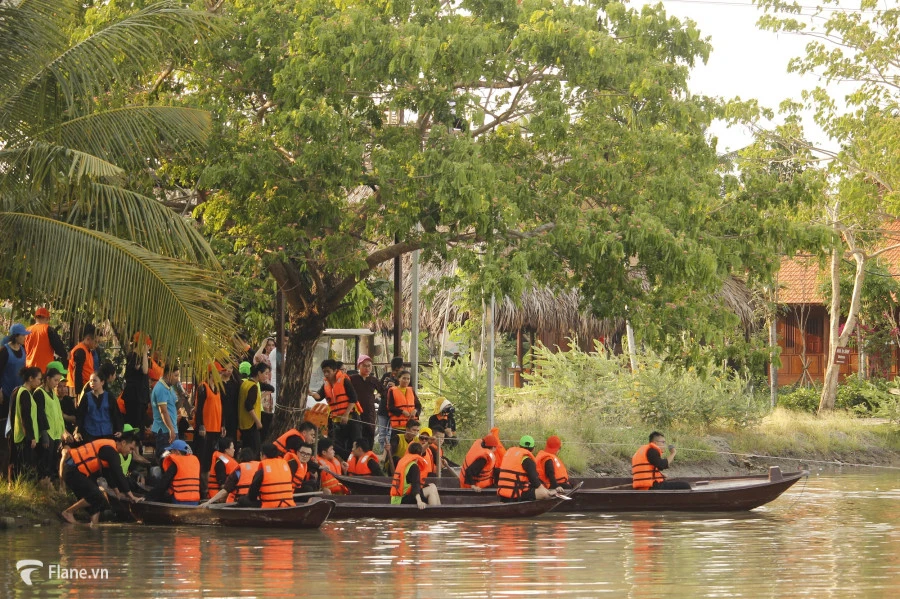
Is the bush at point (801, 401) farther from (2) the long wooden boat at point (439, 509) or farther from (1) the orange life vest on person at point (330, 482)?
(1) the orange life vest on person at point (330, 482)

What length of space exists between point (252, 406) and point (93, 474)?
2499mm

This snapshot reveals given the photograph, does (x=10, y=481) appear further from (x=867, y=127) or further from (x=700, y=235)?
(x=867, y=127)

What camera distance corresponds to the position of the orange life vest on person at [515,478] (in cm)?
1697

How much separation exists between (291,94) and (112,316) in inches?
205

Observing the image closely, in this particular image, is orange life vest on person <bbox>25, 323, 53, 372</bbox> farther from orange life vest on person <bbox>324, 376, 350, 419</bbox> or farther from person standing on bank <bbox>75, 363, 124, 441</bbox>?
orange life vest on person <bbox>324, 376, 350, 419</bbox>

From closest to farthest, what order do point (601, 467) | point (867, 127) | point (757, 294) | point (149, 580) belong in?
point (149, 580), point (601, 467), point (867, 127), point (757, 294)

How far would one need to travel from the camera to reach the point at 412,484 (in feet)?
54.0

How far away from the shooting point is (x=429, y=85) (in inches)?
682

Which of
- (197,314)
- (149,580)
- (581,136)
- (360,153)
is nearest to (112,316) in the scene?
(197,314)

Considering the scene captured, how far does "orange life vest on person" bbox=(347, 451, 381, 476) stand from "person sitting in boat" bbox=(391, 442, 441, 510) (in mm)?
1987

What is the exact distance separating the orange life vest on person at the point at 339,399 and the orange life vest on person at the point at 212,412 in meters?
2.47

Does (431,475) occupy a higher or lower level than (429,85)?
lower

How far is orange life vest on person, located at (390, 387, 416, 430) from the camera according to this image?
64.7 ft

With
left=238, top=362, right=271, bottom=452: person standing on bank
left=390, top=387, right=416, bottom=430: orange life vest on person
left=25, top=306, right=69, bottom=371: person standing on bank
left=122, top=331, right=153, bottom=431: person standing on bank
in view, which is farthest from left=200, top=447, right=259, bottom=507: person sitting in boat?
left=390, top=387, right=416, bottom=430: orange life vest on person
